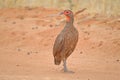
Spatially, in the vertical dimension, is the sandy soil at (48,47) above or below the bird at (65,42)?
below

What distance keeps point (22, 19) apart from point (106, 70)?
12698mm

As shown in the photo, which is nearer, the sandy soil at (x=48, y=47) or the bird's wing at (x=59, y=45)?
the sandy soil at (x=48, y=47)

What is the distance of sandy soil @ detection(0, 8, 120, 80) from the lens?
13.8m

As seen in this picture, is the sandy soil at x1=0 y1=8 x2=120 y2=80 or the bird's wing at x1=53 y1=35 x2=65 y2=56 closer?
the sandy soil at x1=0 y1=8 x2=120 y2=80

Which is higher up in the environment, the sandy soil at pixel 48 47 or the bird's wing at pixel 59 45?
the bird's wing at pixel 59 45

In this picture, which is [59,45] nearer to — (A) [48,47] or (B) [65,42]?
(B) [65,42]

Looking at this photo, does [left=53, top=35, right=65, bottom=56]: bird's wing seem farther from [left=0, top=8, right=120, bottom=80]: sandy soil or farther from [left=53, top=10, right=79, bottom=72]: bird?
[left=0, top=8, right=120, bottom=80]: sandy soil

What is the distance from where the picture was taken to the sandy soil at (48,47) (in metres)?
13.8

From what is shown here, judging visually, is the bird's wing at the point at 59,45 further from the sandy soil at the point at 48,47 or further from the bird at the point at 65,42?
the sandy soil at the point at 48,47

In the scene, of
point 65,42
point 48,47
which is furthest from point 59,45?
point 48,47

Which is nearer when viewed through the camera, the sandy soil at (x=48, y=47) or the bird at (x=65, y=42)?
the sandy soil at (x=48, y=47)

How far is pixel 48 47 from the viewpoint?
2156 cm

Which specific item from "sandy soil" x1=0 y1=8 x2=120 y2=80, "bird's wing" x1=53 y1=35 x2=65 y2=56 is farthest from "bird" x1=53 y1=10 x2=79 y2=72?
"sandy soil" x1=0 y1=8 x2=120 y2=80

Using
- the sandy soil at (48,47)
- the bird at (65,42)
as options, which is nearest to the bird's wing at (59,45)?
the bird at (65,42)
